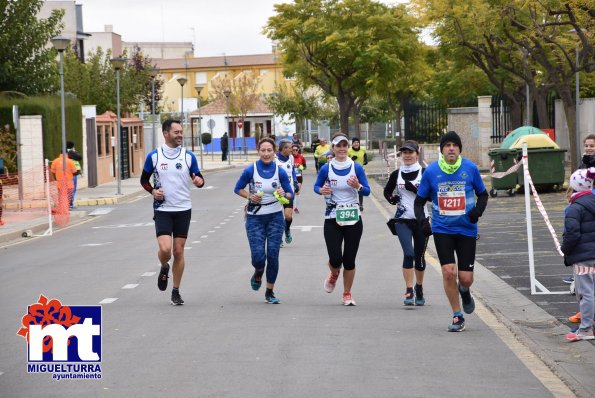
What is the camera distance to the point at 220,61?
128125mm

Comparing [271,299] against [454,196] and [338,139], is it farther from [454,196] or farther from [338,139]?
[454,196]

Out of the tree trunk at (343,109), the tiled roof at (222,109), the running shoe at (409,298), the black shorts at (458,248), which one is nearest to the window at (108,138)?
the tree trunk at (343,109)

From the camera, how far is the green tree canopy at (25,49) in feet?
139

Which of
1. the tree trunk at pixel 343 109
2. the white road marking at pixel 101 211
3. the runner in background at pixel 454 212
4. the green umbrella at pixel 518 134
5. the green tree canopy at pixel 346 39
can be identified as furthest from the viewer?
the tree trunk at pixel 343 109

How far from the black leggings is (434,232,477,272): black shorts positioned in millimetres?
1878

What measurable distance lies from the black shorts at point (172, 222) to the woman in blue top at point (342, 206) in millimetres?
1469

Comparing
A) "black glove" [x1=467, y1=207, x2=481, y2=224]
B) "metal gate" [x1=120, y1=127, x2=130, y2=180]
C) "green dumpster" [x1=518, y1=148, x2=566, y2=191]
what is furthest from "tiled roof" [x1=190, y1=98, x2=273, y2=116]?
"black glove" [x1=467, y1=207, x2=481, y2=224]

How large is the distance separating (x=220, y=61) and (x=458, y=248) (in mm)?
119329

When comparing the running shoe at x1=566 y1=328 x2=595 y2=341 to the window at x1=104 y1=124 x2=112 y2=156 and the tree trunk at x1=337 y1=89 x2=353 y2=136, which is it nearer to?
the window at x1=104 y1=124 x2=112 y2=156

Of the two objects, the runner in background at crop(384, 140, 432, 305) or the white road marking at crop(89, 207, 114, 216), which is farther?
the white road marking at crop(89, 207, 114, 216)

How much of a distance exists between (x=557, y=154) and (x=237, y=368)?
23989mm

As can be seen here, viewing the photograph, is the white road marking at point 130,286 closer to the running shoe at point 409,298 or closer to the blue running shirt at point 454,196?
the running shoe at point 409,298

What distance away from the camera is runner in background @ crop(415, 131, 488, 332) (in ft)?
33.4

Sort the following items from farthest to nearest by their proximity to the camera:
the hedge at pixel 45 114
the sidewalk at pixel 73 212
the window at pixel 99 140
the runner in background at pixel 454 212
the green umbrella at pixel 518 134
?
the window at pixel 99 140
the hedge at pixel 45 114
the green umbrella at pixel 518 134
the sidewalk at pixel 73 212
the runner in background at pixel 454 212
